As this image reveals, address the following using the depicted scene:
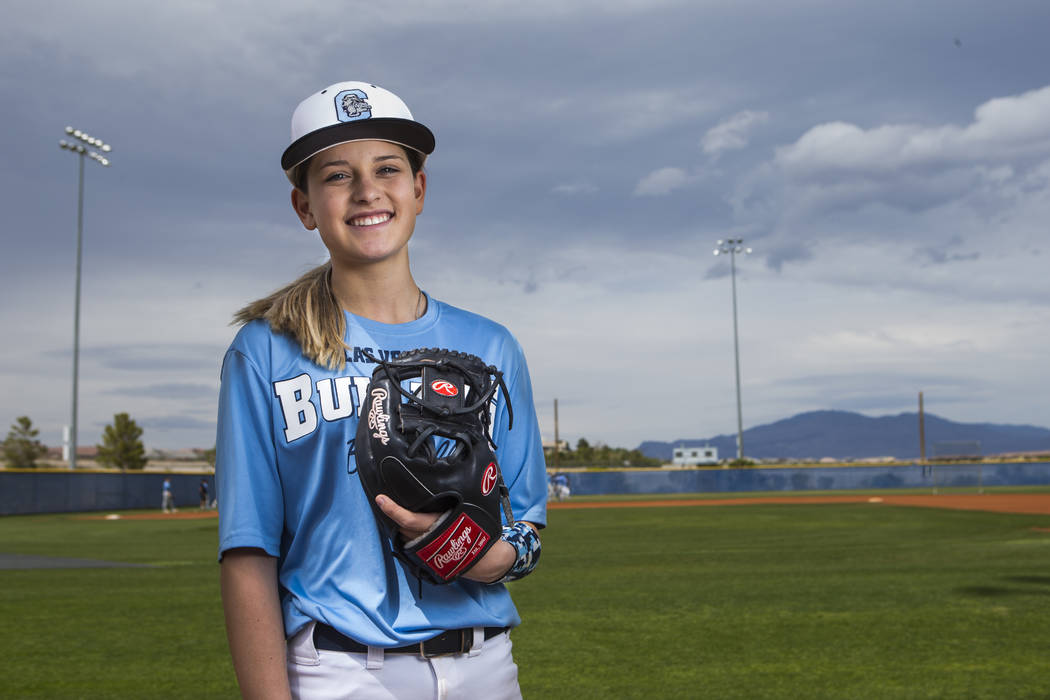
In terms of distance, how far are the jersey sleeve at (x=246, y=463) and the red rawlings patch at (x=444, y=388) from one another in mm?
340

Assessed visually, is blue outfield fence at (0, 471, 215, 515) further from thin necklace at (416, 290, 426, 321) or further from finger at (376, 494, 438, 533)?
finger at (376, 494, 438, 533)

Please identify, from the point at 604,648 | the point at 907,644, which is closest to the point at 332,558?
the point at 604,648

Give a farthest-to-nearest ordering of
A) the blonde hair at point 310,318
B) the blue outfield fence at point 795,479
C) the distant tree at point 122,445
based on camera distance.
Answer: the distant tree at point 122,445, the blue outfield fence at point 795,479, the blonde hair at point 310,318

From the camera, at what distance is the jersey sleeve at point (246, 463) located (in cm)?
189

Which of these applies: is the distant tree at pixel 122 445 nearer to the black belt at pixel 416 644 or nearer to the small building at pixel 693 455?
the small building at pixel 693 455

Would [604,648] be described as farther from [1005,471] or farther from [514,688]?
[1005,471]

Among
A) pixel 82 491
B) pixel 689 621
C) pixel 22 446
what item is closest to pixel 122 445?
pixel 22 446

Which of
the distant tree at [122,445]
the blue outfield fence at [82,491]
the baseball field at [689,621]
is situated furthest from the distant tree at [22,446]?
the baseball field at [689,621]

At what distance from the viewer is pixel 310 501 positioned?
1.93m

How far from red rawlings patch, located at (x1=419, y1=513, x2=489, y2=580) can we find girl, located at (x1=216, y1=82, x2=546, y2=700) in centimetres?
5

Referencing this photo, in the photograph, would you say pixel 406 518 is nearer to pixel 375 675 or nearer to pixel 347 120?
pixel 375 675

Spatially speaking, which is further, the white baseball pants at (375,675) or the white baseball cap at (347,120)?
the white baseball cap at (347,120)

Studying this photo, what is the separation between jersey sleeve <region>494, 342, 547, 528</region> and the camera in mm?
2227

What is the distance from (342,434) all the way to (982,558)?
45.9 feet
